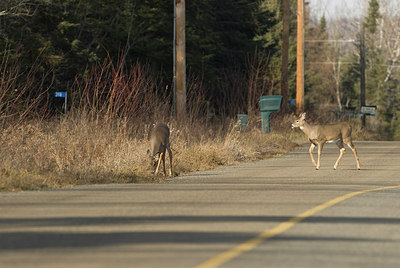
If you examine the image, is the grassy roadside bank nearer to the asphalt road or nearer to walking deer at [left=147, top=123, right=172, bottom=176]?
walking deer at [left=147, top=123, right=172, bottom=176]

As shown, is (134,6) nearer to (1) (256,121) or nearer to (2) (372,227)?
(1) (256,121)

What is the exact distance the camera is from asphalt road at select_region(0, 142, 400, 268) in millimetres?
9680

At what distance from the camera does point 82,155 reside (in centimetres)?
2109

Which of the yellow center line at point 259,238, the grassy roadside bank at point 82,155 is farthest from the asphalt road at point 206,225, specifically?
the grassy roadside bank at point 82,155

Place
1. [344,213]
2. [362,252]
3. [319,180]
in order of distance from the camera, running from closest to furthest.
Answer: [362,252], [344,213], [319,180]

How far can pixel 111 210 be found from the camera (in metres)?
13.9

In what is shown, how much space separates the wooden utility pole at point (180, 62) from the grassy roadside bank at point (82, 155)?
2.80 metres

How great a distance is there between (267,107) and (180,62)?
32.2 ft

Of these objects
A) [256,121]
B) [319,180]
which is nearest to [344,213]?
[319,180]

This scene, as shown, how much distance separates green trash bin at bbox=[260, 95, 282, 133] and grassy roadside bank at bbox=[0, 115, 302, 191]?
12.2 metres

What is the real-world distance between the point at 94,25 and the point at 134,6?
1.96m

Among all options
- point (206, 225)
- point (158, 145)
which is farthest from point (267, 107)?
point (206, 225)

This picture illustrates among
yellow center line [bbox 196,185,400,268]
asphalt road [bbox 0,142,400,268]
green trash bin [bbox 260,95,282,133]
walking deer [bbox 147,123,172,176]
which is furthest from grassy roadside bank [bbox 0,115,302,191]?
green trash bin [bbox 260,95,282,133]

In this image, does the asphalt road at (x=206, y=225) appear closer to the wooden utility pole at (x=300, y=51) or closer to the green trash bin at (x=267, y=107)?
the green trash bin at (x=267, y=107)
